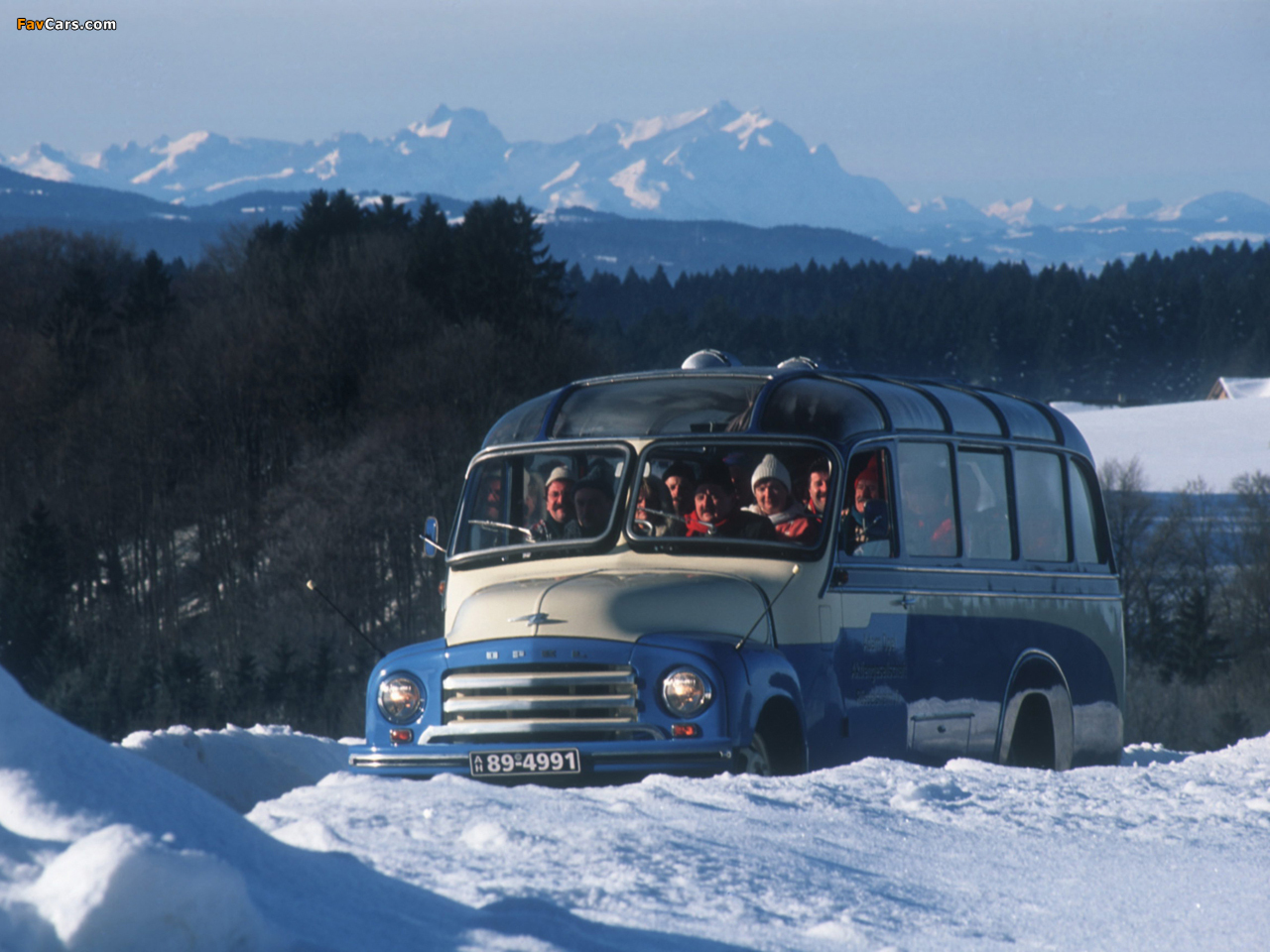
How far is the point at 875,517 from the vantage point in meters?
8.12

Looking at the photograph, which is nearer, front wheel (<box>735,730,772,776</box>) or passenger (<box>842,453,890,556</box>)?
front wheel (<box>735,730,772,776</box>)

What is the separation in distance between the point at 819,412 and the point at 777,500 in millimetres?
574

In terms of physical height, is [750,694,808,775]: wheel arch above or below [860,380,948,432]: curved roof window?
below

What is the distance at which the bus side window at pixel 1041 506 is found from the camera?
10.3 meters

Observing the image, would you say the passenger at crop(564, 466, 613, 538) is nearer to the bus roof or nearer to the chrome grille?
the bus roof

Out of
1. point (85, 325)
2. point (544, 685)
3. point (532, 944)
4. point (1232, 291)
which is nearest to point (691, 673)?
point (544, 685)

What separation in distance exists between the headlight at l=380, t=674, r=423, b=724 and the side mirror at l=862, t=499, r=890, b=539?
2.48 meters

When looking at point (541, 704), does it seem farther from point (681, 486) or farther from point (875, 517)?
point (875, 517)

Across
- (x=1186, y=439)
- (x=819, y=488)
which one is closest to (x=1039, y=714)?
(x=819, y=488)

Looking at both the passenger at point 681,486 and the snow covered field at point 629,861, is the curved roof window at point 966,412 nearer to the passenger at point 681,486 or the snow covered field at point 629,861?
the passenger at point 681,486

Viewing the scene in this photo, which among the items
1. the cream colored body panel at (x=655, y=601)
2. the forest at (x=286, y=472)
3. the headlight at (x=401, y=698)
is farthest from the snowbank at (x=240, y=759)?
the forest at (x=286, y=472)

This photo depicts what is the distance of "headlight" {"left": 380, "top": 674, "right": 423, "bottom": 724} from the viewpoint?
792cm

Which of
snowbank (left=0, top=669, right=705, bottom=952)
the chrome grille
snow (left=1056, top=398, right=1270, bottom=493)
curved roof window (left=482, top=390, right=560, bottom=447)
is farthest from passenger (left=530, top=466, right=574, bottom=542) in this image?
snow (left=1056, top=398, right=1270, bottom=493)

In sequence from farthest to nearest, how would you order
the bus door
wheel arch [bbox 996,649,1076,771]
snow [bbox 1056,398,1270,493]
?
snow [bbox 1056,398,1270,493] < wheel arch [bbox 996,649,1076,771] < the bus door
